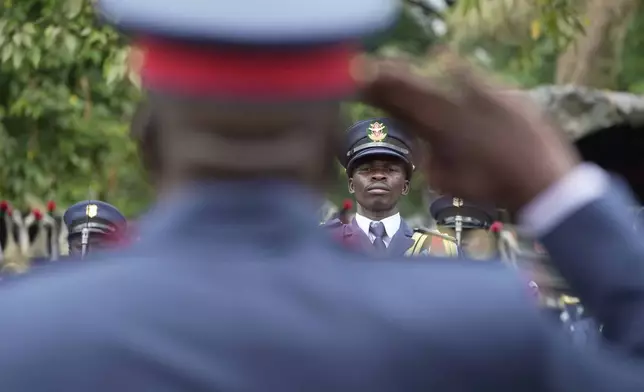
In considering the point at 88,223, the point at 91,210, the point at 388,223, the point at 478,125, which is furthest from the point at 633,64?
the point at 478,125

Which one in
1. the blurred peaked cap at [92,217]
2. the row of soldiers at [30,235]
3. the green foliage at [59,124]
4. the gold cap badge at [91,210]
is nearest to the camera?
the blurred peaked cap at [92,217]

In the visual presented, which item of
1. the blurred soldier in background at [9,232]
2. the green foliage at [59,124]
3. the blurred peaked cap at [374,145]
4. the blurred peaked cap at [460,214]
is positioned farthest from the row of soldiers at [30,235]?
the blurred peaked cap at [374,145]

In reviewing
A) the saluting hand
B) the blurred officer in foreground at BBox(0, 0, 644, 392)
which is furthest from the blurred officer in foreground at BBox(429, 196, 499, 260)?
the blurred officer in foreground at BBox(0, 0, 644, 392)

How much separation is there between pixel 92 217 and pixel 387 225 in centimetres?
219

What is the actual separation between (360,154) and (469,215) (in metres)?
1.78

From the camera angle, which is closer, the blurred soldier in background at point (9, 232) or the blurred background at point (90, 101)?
the blurred background at point (90, 101)

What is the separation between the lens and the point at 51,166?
11.0m

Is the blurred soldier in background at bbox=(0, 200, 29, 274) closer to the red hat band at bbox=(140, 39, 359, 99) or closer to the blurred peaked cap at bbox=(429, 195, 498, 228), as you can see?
the blurred peaked cap at bbox=(429, 195, 498, 228)

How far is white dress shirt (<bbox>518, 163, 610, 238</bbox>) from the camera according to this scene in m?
1.70

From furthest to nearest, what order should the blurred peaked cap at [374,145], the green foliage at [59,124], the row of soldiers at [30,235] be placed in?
the row of soldiers at [30,235], the green foliage at [59,124], the blurred peaked cap at [374,145]

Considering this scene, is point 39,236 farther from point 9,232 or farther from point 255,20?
point 255,20

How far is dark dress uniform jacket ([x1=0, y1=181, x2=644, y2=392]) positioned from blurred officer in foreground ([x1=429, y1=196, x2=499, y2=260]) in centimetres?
658

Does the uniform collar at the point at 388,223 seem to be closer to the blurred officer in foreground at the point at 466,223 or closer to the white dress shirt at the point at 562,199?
the blurred officer in foreground at the point at 466,223

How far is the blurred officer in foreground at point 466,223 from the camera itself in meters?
8.34
